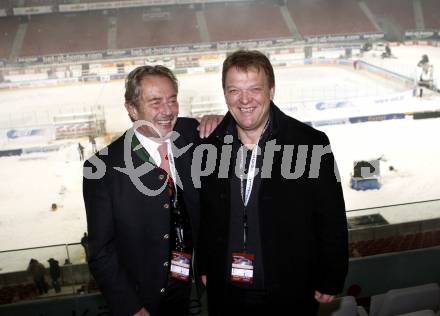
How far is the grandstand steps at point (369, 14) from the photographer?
28525 millimetres

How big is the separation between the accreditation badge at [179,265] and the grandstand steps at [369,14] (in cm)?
2933

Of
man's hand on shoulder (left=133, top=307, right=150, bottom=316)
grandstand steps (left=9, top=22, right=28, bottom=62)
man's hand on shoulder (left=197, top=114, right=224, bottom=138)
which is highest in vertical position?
grandstand steps (left=9, top=22, right=28, bottom=62)

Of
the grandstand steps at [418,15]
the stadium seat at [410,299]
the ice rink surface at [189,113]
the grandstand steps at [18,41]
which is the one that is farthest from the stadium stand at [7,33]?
the stadium seat at [410,299]

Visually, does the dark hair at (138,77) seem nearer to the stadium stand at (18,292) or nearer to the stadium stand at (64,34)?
the stadium stand at (18,292)

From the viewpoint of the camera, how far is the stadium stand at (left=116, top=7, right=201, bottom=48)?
27.4 m

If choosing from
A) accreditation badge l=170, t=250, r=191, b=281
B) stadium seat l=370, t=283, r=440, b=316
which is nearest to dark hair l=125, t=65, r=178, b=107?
accreditation badge l=170, t=250, r=191, b=281

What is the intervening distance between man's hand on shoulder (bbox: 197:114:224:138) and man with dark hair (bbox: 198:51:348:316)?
9 centimetres

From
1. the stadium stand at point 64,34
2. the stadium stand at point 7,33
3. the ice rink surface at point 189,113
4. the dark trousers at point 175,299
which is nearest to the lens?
the dark trousers at point 175,299

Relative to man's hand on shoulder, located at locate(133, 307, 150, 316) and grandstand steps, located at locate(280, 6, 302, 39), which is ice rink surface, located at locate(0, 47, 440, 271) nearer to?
man's hand on shoulder, located at locate(133, 307, 150, 316)

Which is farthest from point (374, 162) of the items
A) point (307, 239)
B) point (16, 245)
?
point (307, 239)

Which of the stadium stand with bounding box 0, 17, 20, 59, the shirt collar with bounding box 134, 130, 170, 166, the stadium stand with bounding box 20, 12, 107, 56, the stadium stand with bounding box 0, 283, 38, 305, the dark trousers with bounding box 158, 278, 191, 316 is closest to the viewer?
the shirt collar with bounding box 134, 130, 170, 166

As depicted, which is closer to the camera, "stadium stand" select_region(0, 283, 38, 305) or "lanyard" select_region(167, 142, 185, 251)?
"lanyard" select_region(167, 142, 185, 251)

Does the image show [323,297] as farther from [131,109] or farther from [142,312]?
[131,109]

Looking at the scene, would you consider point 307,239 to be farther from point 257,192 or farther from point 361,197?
point 361,197
